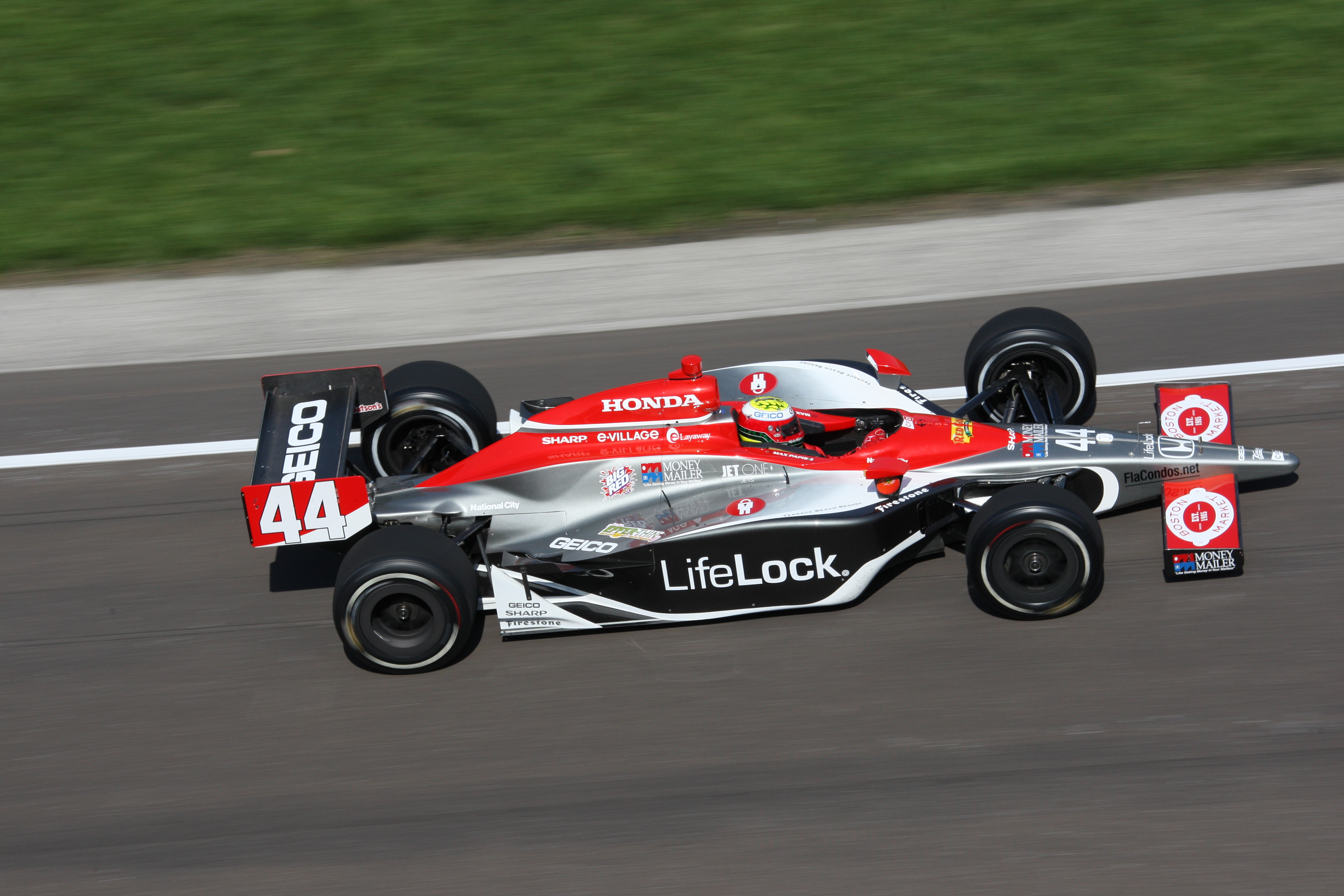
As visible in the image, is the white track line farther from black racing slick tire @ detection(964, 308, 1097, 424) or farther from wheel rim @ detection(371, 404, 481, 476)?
wheel rim @ detection(371, 404, 481, 476)

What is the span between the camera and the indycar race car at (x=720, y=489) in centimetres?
576

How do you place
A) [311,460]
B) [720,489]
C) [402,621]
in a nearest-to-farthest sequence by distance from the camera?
[402,621], [720,489], [311,460]

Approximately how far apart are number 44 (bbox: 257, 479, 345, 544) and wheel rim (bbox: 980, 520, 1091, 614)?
9.23 ft

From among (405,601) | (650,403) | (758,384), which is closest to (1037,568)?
(758,384)

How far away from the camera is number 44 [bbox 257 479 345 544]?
233 inches

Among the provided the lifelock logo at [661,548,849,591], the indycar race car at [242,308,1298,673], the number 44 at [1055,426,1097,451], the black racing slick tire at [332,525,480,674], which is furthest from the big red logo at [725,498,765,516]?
the number 44 at [1055,426,1097,451]

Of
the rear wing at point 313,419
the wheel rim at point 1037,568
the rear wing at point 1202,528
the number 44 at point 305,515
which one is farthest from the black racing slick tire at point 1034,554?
the rear wing at point 313,419

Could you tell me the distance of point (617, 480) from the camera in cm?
625

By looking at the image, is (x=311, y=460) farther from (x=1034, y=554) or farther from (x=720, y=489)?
(x=1034, y=554)

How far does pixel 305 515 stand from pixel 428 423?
4.02 ft

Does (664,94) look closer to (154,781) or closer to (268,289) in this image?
(268,289)

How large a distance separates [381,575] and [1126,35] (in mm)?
10303

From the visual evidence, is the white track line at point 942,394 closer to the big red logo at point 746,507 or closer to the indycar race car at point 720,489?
the indycar race car at point 720,489

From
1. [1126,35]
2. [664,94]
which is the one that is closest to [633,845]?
[664,94]
